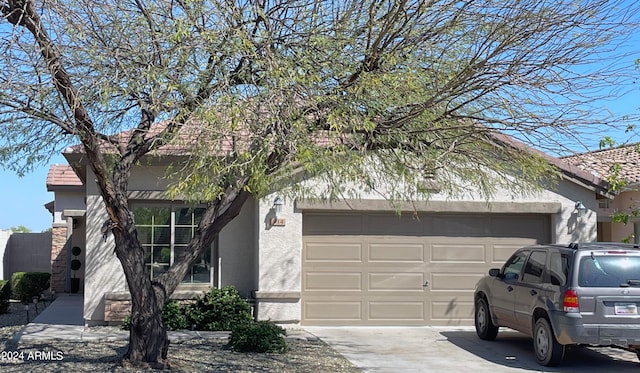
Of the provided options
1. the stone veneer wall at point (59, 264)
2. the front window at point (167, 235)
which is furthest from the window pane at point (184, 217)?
the stone veneer wall at point (59, 264)

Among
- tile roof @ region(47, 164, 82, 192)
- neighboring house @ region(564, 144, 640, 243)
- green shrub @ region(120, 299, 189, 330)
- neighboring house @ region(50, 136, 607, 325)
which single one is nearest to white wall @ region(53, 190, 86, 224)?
tile roof @ region(47, 164, 82, 192)

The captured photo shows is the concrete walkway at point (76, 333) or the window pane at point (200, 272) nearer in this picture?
the concrete walkway at point (76, 333)

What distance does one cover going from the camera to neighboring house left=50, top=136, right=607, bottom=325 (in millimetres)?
13797

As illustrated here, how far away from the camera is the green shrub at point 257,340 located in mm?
10867

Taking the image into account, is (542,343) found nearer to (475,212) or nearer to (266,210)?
(475,212)

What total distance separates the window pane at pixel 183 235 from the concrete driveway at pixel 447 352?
9.84ft

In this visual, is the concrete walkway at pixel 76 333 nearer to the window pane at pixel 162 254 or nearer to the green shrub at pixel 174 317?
the green shrub at pixel 174 317

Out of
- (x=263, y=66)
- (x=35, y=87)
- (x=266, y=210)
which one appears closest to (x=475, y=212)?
(x=266, y=210)

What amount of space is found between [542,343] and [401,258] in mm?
4314

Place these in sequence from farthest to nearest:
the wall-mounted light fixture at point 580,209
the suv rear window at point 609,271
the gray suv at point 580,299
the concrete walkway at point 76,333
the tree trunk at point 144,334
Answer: the wall-mounted light fixture at point 580,209 → the concrete walkway at point 76,333 → the suv rear window at point 609,271 → the gray suv at point 580,299 → the tree trunk at point 144,334

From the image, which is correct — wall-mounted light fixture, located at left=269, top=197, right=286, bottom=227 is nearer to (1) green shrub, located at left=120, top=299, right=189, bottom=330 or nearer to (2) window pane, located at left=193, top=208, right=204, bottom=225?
(2) window pane, located at left=193, top=208, right=204, bottom=225

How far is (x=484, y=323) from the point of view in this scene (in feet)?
42.4

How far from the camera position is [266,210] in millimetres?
13859

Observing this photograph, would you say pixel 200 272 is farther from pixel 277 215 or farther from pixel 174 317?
pixel 277 215
